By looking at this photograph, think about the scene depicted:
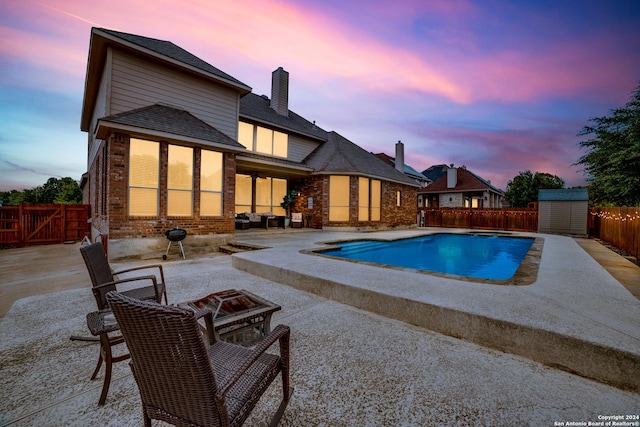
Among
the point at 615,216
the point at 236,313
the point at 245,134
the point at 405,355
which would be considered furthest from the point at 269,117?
the point at 615,216

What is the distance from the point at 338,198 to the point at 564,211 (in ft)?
38.9

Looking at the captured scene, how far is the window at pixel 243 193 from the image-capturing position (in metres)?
13.2

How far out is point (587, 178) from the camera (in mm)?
15242

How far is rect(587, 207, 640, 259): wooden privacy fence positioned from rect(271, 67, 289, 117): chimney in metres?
14.6

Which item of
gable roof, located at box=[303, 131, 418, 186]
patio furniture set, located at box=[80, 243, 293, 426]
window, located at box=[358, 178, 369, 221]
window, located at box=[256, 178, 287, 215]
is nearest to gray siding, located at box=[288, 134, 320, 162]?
gable roof, located at box=[303, 131, 418, 186]

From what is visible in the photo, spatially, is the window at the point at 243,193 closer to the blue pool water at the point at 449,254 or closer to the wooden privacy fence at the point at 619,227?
the blue pool water at the point at 449,254

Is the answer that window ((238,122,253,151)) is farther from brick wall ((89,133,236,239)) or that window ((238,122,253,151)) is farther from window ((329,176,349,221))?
window ((329,176,349,221))

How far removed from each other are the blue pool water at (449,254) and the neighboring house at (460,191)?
1298cm

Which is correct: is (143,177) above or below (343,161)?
below

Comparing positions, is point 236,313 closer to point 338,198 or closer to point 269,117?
point 338,198

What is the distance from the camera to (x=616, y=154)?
12.4 metres

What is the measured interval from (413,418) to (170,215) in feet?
26.4

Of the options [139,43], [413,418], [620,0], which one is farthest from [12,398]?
[620,0]

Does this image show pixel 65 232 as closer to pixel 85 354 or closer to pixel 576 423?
pixel 85 354
